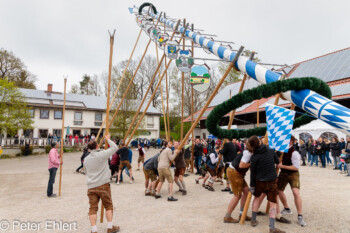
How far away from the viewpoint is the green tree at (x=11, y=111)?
2017 centimetres

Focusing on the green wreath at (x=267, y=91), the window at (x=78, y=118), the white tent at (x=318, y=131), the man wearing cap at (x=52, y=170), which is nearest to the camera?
the green wreath at (x=267, y=91)

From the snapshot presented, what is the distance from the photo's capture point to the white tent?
14141 millimetres

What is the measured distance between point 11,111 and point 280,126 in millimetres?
23446

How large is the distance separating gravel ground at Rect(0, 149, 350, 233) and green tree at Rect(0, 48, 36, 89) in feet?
100

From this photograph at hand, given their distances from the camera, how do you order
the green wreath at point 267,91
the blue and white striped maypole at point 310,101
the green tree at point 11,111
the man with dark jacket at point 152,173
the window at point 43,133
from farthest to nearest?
the window at point 43,133
the green tree at point 11,111
the man with dark jacket at point 152,173
the green wreath at point 267,91
the blue and white striped maypole at point 310,101

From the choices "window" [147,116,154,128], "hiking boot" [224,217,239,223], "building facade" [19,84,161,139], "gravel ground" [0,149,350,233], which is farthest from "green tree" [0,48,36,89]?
"hiking boot" [224,217,239,223]

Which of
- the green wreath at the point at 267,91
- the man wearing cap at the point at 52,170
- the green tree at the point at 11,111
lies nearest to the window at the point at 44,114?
the green tree at the point at 11,111

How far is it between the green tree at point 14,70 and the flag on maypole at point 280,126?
36337 mm

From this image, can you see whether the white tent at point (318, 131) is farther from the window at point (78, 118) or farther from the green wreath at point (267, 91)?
the window at point (78, 118)

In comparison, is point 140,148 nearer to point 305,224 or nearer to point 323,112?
point 305,224

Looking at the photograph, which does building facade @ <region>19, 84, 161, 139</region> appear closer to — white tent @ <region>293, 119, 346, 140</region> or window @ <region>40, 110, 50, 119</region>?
window @ <region>40, 110, 50, 119</region>

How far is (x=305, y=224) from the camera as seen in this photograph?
4.60 metres

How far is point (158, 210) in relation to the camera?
223 inches

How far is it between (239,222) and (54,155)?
5.52 m
